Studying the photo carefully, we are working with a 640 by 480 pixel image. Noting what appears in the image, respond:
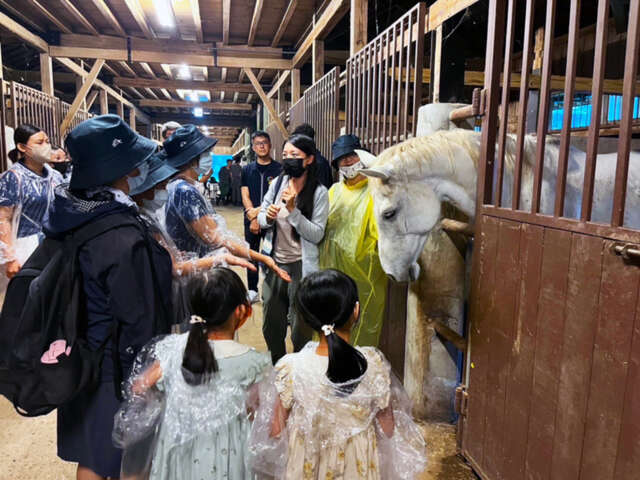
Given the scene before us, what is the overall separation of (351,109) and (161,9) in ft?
13.6

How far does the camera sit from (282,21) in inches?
268

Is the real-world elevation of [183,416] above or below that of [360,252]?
below

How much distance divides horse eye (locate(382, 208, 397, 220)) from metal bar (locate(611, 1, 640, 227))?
108cm

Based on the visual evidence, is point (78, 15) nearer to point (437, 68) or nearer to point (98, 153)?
point (437, 68)

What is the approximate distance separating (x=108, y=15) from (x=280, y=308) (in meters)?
5.97

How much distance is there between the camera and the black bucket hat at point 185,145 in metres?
2.32

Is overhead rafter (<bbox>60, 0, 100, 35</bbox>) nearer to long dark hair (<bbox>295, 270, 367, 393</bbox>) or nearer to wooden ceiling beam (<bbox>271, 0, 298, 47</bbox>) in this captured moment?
wooden ceiling beam (<bbox>271, 0, 298, 47</bbox>)

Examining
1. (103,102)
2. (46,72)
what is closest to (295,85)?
(46,72)

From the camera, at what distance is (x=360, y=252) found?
2719 mm

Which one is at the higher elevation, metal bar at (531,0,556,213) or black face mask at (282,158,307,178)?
metal bar at (531,0,556,213)

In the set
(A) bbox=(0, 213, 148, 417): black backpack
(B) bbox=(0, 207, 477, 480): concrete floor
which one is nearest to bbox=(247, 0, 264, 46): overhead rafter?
(B) bbox=(0, 207, 477, 480): concrete floor

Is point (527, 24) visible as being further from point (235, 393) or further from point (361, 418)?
point (235, 393)

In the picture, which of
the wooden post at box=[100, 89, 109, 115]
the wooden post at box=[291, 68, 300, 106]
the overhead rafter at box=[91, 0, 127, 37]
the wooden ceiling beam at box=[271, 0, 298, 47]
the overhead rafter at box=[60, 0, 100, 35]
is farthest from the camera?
the wooden post at box=[100, 89, 109, 115]

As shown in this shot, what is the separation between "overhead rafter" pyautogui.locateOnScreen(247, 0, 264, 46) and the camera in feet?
20.2
